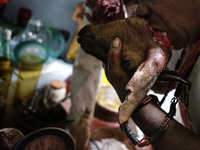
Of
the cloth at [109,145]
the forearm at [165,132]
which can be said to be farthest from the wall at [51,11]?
the forearm at [165,132]

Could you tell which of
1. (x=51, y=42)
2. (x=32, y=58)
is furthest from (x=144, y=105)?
(x=51, y=42)

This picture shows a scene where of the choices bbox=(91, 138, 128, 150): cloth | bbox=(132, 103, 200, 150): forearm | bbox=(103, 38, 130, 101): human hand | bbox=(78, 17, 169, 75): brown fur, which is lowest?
bbox=(91, 138, 128, 150): cloth

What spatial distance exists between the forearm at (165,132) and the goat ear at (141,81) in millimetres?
85

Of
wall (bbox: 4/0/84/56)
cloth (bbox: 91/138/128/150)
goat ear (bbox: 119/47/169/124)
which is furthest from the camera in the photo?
wall (bbox: 4/0/84/56)

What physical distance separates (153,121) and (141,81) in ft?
0.45

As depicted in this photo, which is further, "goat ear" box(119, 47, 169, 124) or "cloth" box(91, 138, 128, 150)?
"cloth" box(91, 138, 128, 150)

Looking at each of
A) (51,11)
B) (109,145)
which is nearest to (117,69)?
(109,145)

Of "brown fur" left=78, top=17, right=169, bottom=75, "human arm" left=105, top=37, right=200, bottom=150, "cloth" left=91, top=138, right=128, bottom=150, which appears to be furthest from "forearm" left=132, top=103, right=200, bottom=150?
"cloth" left=91, top=138, right=128, bottom=150

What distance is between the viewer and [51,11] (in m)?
2.04

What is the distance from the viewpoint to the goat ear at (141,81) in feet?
1.36

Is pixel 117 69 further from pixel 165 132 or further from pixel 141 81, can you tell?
pixel 165 132

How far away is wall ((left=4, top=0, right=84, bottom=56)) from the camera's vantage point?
6.41 ft

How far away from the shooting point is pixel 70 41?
86.1 inches

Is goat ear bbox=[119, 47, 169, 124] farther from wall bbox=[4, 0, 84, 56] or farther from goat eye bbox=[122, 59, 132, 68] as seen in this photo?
wall bbox=[4, 0, 84, 56]
